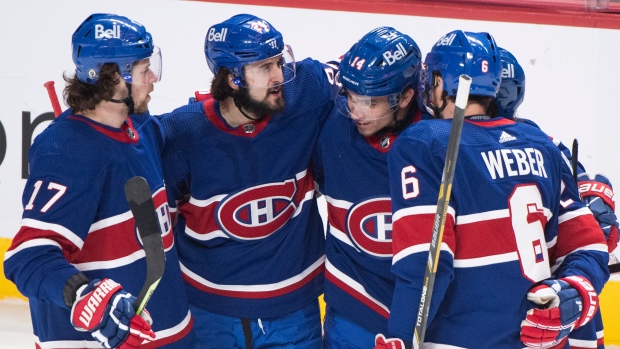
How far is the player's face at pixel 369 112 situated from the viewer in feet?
8.16

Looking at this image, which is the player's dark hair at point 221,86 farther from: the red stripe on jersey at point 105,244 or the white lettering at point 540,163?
the white lettering at point 540,163

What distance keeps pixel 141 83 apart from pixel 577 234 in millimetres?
1128

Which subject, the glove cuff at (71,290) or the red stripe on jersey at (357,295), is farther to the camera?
the red stripe on jersey at (357,295)

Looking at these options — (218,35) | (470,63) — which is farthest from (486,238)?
(218,35)

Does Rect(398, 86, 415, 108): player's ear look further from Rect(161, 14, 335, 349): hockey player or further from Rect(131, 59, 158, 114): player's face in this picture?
Rect(131, 59, 158, 114): player's face

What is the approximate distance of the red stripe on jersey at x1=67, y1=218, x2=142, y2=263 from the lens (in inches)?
89.7

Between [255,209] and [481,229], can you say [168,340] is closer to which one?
[255,209]

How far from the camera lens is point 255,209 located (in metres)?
2.63

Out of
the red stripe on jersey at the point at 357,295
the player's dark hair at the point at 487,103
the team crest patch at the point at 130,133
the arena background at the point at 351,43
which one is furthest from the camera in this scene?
the arena background at the point at 351,43

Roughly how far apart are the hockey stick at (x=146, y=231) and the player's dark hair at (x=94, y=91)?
0.95 feet

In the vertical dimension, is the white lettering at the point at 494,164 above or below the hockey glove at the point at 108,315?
above

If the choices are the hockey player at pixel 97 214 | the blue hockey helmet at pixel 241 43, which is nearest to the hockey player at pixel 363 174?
the blue hockey helmet at pixel 241 43

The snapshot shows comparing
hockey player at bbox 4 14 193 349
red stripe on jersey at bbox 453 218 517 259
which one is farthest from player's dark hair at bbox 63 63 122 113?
red stripe on jersey at bbox 453 218 517 259

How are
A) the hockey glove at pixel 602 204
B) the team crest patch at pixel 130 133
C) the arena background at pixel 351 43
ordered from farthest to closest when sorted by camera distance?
the arena background at pixel 351 43
the hockey glove at pixel 602 204
the team crest patch at pixel 130 133
